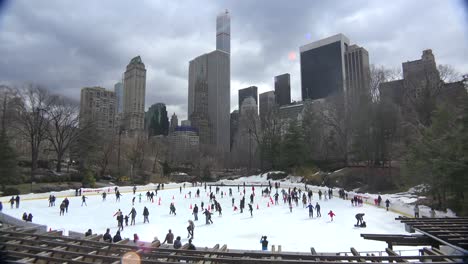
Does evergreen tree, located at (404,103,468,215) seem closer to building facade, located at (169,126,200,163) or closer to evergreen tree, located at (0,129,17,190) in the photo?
evergreen tree, located at (0,129,17,190)

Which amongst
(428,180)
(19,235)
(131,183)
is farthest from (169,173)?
(19,235)

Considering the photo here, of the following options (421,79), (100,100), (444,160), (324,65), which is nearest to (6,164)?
(444,160)

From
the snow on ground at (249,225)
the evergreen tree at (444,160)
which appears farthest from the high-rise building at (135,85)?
the evergreen tree at (444,160)

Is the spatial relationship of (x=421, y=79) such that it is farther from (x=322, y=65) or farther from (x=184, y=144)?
(x=322, y=65)

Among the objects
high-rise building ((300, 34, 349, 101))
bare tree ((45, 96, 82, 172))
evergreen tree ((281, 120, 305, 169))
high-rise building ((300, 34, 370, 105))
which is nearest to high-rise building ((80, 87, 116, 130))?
bare tree ((45, 96, 82, 172))

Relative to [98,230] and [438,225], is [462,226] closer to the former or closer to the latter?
[438,225]

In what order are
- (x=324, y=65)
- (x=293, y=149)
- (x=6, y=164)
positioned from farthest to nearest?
1. (x=324, y=65)
2. (x=293, y=149)
3. (x=6, y=164)

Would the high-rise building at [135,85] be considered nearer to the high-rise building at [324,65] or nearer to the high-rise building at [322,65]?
the high-rise building at [322,65]

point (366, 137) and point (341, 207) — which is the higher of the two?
point (366, 137)

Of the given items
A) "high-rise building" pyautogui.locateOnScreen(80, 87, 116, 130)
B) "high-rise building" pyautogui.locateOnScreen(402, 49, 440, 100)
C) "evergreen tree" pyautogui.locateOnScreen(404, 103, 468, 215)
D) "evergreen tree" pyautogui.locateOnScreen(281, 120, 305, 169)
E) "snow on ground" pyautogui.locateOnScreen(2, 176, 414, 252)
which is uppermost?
"high-rise building" pyautogui.locateOnScreen(80, 87, 116, 130)
